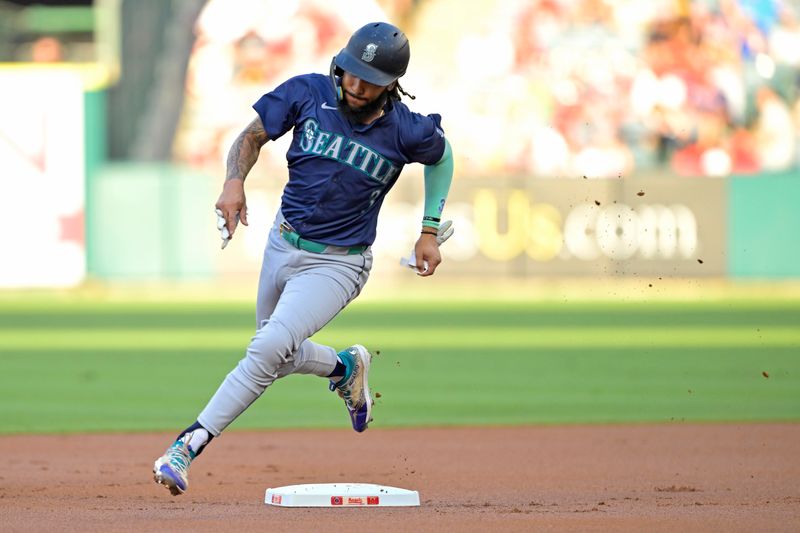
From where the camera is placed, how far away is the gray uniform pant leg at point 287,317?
5.45 meters

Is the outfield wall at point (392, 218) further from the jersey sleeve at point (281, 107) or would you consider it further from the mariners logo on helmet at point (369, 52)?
the mariners logo on helmet at point (369, 52)

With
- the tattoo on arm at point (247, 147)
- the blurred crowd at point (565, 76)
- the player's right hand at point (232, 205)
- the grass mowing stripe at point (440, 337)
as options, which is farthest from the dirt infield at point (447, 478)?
the blurred crowd at point (565, 76)

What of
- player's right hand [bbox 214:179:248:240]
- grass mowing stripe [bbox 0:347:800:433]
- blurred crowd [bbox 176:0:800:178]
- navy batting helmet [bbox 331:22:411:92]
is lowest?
grass mowing stripe [bbox 0:347:800:433]

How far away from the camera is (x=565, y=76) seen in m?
23.7

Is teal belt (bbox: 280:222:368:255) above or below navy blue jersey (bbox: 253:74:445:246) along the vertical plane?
below

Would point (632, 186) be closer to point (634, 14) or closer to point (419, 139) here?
point (634, 14)

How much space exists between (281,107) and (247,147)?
213mm

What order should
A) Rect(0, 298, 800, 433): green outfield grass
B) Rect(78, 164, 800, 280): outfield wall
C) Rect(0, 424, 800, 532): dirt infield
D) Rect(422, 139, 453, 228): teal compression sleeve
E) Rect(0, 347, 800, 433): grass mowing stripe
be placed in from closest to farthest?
Rect(0, 424, 800, 532): dirt infield, Rect(422, 139, 453, 228): teal compression sleeve, Rect(0, 347, 800, 433): grass mowing stripe, Rect(0, 298, 800, 433): green outfield grass, Rect(78, 164, 800, 280): outfield wall

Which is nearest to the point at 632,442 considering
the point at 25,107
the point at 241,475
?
the point at 241,475

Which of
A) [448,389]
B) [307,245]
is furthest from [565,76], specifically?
[307,245]

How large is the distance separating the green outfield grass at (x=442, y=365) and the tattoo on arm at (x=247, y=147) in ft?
11.0

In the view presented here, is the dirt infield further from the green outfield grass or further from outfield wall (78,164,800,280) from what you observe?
outfield wall (78,164,800,280)

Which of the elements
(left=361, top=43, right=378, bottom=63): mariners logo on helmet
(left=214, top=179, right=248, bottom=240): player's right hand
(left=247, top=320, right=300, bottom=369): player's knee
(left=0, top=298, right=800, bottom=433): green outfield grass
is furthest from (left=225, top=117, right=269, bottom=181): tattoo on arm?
(left=0, top=298, right=800, bottom=433): green outfield grass

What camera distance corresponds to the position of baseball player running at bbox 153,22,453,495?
5441 mm
